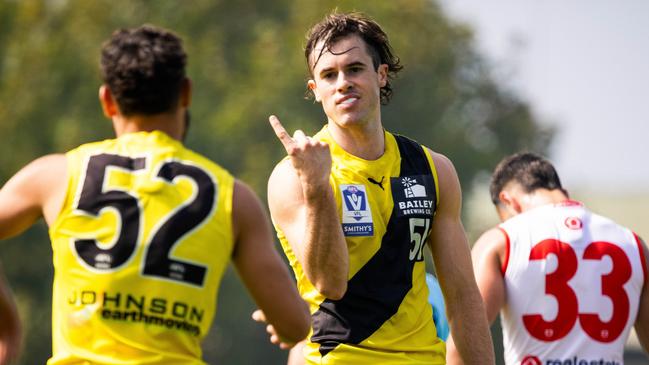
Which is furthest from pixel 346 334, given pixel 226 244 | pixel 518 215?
pixel 518 215

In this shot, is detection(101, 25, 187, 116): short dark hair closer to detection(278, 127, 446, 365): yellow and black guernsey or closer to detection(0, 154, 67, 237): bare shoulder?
detection(0, 154, 67, 237): bare shoulder

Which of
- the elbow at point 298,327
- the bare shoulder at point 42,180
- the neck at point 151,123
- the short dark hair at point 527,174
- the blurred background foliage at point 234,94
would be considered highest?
the blurred background foliage at point 234,94

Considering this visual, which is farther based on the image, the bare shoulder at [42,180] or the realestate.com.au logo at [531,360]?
the realestate.com.au logo at [531,360]

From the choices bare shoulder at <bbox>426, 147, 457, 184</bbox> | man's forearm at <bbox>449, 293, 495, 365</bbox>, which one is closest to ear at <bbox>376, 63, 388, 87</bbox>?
bare shoulder at <bbox>426, 147, 457, 184</bbox>

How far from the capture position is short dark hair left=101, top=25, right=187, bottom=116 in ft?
16.6

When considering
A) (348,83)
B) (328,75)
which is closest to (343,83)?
(348,83)

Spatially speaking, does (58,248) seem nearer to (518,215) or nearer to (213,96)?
(518,215)

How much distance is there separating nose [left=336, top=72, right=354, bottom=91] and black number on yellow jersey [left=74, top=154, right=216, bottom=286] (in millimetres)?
1879

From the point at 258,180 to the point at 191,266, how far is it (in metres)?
39.1

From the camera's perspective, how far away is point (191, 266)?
197 inches

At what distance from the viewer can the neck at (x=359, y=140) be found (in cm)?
699

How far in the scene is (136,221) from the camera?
4996 millimetres

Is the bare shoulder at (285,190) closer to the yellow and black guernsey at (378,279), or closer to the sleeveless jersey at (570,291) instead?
the yellow and black guernsey at (378,279)

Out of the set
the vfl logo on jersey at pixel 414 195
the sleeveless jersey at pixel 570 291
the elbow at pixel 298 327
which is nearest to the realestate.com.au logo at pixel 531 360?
the sleeveless jersey at pixel 570 291
